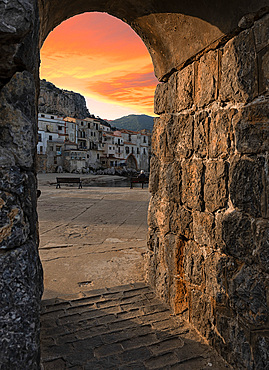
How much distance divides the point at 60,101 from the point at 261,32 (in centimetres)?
7029

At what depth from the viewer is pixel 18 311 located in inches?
47.6

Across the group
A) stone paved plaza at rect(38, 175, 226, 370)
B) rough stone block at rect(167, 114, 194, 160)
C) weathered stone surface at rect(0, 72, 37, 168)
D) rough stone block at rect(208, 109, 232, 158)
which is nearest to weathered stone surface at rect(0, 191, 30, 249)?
weathered stone surface at rect(0, 72, 37, 168)

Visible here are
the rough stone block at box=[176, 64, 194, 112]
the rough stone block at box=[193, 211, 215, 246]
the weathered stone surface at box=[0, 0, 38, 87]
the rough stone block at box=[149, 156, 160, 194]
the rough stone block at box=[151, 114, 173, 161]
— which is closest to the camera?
the weathered stone surface at box=[0, 0, 38, 87]

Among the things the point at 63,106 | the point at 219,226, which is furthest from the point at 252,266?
the point at 63,106

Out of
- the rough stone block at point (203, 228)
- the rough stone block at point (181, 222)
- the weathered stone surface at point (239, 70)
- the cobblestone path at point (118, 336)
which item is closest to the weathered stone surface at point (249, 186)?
the rough stone block at point (203, 228)

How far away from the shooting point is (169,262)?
118 inches

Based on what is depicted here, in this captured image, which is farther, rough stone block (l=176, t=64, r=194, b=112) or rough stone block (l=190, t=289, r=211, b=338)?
rough stone block (l=176, t=64, r=194, b=112)

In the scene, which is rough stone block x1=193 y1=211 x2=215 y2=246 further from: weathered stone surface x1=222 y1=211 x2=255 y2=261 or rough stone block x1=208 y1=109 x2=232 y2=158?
rough stone block x1=208 y1=109 x2=232 y2=158

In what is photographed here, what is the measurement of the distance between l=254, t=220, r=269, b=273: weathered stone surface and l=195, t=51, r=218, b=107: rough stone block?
1123mm

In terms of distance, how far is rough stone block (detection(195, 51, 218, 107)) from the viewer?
235 cm

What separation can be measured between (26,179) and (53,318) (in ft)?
6.55

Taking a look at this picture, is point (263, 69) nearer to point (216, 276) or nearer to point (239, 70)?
point (239, 70)

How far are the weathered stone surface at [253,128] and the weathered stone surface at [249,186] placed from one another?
9 centimetres

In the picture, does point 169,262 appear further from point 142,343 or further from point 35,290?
point 35,290
